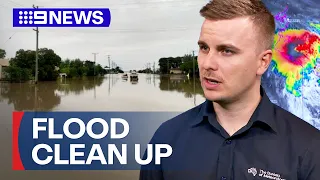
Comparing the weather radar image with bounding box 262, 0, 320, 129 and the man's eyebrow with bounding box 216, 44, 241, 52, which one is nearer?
the man's eyebrow with bounding box 216, 44, 241, 52

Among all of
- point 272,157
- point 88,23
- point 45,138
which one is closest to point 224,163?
point 272,157

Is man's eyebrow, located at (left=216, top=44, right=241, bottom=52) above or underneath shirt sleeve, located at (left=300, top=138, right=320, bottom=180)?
above

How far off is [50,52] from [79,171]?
67.8 ft

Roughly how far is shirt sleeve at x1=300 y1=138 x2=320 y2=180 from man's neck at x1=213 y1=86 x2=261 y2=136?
40cm

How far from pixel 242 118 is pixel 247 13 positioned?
0.63m

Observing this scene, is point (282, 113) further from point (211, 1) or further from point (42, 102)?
point (42, 102)

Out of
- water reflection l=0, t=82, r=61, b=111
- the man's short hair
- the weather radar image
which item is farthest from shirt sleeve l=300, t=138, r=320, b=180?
water reflection l=0, t=82, r=61, b=111

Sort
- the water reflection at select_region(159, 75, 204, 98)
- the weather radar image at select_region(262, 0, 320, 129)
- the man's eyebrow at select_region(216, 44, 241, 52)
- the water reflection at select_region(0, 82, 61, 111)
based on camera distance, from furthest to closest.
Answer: the water reflection at select_region(0, 82, 61, 111) → the water reflection at select_region(159, 75, 204, 98) → the weather radar image at select_region(262, 0, 320, 129) → the man's eyebrow at select_region(216, 44, 241, 52)

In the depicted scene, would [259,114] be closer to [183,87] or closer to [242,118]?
[242,118]

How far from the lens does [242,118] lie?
219 centimetres

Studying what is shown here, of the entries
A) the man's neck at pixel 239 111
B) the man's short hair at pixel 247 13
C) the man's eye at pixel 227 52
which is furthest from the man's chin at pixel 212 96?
the man's short hair at pixel 247 13

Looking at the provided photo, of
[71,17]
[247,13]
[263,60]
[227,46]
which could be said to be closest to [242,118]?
[263,60]

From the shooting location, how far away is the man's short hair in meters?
2.03

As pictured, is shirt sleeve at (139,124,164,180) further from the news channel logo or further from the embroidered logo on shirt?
the news channel logo
